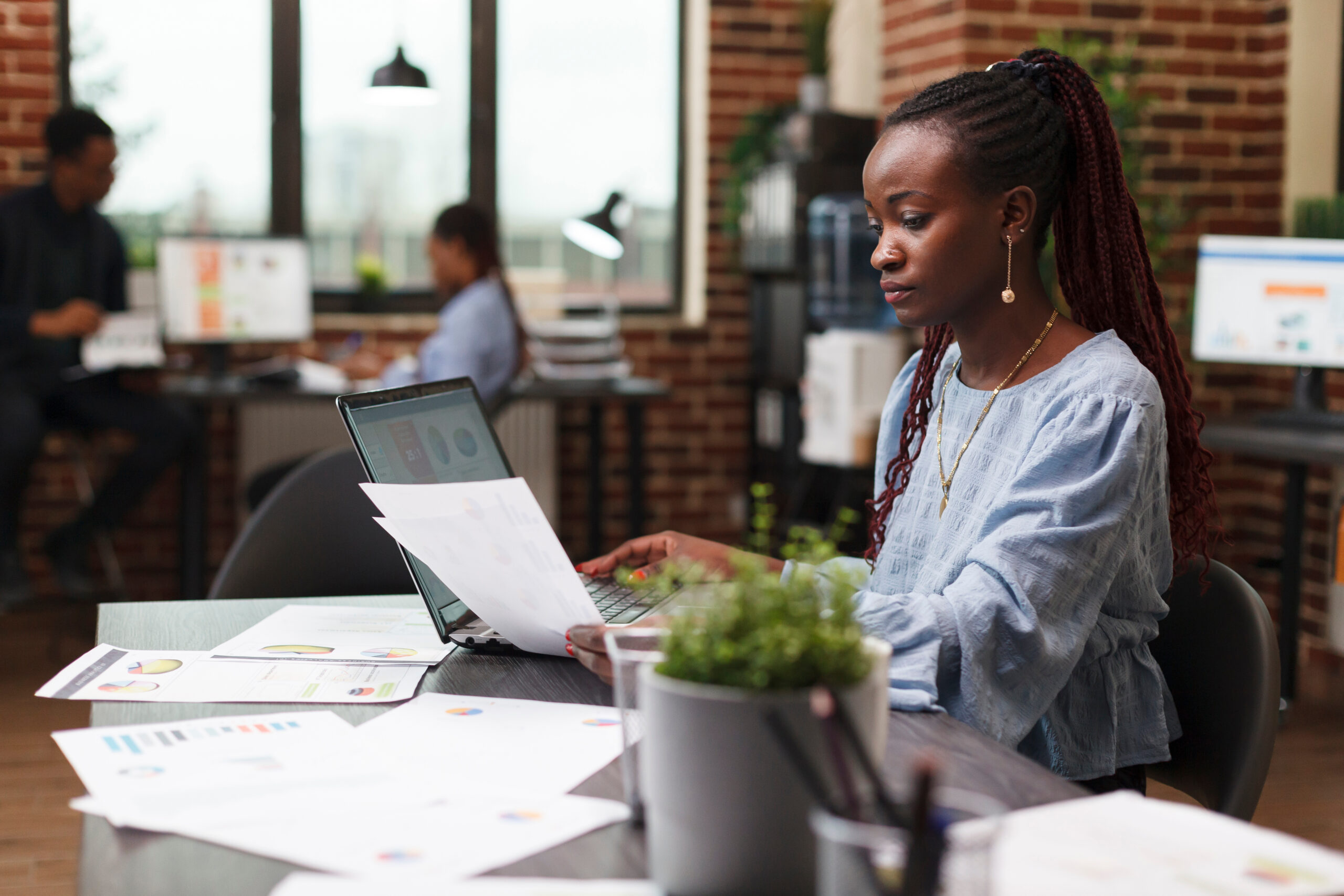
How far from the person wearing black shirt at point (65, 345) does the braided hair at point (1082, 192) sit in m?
3.30

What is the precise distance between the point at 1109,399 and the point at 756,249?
11.5 ft

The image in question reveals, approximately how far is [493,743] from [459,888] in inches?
10.8

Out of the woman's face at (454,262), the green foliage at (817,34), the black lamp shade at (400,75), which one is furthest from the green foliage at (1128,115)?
the black lamp shade at (400,75)

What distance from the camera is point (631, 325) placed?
496 centimetres

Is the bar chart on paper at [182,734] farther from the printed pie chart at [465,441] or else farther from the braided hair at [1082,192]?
the braided hair at [1082,192]

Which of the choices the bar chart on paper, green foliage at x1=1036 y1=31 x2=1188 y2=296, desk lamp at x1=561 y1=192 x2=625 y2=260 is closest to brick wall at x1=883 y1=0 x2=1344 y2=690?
green foliage at x1=1036 y1=31 x2=1188 y2=296

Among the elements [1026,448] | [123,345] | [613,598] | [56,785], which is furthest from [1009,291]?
[123,345]

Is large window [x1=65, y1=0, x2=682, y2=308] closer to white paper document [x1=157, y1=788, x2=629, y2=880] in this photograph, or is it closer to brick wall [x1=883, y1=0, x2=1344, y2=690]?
brick wall [x1=883, y1=0, x2=1344, y2=690]

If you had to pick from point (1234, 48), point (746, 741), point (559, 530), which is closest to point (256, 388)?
point (559, 530)

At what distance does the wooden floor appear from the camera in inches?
91.4

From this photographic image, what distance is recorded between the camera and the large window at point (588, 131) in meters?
4.95

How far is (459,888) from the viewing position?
2.24 ft

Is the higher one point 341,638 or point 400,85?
point 400,85

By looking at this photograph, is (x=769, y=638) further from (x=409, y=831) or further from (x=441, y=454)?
(x=441, y=454)
